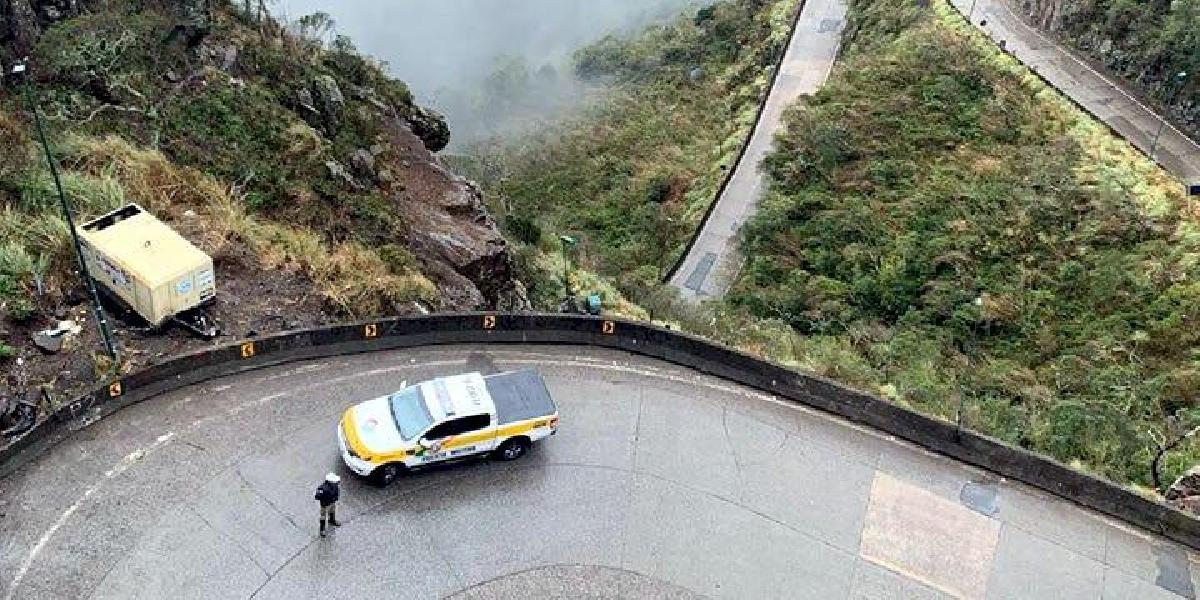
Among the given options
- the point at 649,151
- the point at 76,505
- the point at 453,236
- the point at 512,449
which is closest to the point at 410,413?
the point at 512,449

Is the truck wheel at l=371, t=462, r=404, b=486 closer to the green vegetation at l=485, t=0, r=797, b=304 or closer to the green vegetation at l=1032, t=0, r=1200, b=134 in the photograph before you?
the green vegetation at l=485, t=0, r=797, b=304

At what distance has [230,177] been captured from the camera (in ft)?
88.5

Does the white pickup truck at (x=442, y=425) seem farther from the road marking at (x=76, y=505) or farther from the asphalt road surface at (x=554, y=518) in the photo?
the road marking at (x=76, y=505)

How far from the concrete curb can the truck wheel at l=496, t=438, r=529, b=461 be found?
422 centimetres

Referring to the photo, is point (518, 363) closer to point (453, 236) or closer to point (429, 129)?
point (453, 236)

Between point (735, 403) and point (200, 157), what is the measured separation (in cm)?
1640

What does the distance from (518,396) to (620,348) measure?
4515mm

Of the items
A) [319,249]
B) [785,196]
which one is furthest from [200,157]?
[785,196]

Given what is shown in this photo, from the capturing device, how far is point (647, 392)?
21312mm

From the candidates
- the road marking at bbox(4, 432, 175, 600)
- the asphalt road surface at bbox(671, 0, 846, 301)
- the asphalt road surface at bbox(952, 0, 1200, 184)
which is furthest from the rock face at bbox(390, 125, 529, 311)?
the asphalt road surface at bbox(952, 0, 1200, 184)

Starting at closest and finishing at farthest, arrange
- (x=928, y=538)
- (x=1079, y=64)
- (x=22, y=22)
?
(x=928, y=538) → (x=22, y=22) → (x=1079, y=64)

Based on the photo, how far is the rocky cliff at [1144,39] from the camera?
3959cm

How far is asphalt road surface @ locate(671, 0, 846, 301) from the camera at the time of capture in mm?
39969

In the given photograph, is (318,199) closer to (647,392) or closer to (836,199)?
(647,392)
